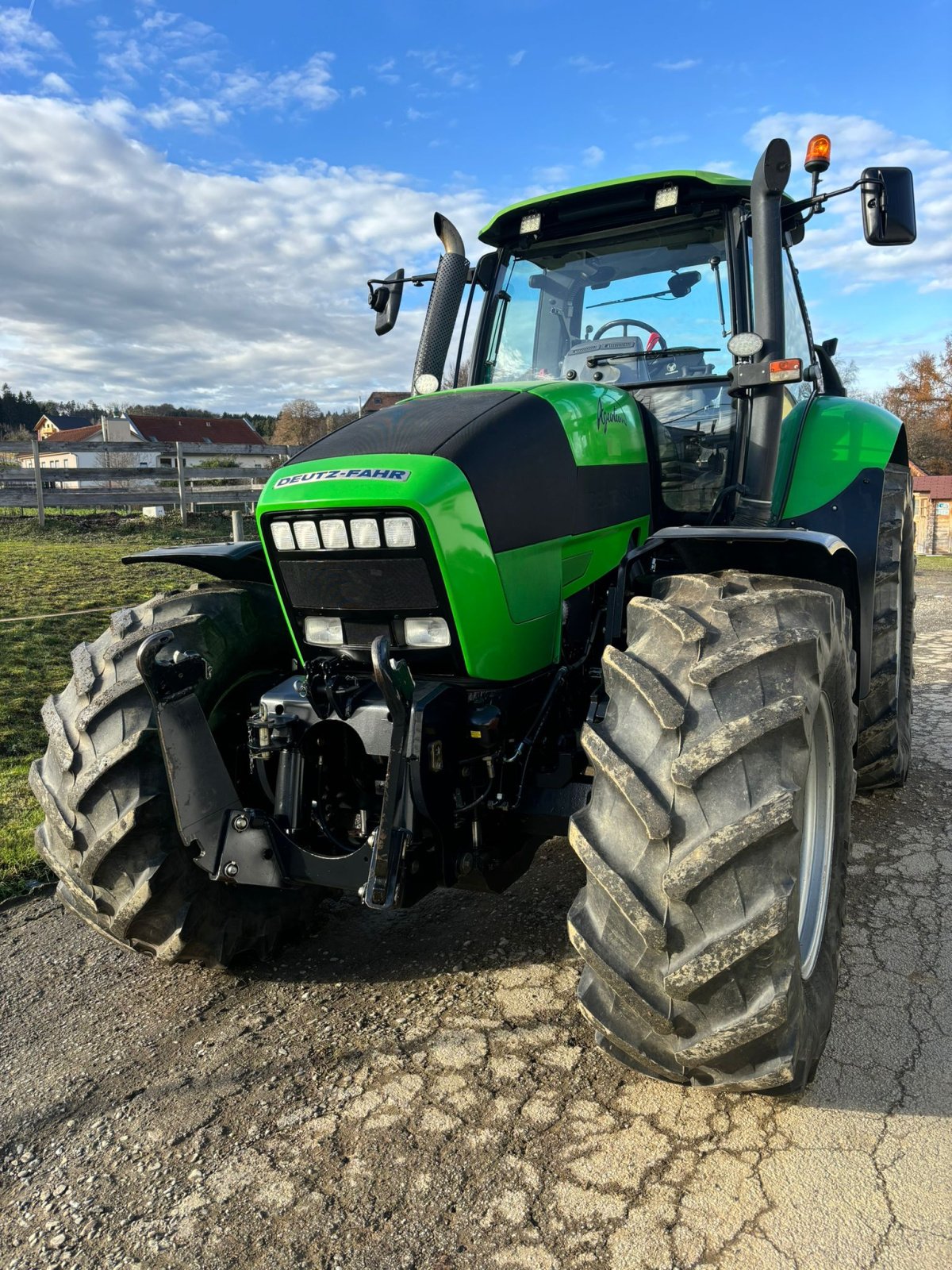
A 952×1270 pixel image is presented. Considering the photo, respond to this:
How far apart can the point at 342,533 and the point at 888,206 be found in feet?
7.68

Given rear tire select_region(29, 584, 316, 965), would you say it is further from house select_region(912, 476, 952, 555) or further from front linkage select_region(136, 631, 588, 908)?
house select_region(912, 476, 952, 555)

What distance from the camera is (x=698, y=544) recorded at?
270 cm

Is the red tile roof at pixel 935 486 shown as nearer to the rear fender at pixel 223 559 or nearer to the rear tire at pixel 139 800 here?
the rear fender at pixel 223 559

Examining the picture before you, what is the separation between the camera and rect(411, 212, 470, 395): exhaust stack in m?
3.82

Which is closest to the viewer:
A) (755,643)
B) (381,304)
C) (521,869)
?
(755,643)

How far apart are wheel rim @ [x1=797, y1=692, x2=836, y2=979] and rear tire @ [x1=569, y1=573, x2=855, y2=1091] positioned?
0.19m

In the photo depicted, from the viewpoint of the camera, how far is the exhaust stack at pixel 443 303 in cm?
382

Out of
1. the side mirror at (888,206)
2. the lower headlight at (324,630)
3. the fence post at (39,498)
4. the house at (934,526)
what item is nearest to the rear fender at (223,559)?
the lower headlight at (324,630)

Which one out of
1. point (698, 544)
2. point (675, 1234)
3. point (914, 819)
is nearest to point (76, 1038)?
point (675, 1234)

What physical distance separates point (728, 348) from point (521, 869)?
2.14m

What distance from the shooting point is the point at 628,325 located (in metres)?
3.89

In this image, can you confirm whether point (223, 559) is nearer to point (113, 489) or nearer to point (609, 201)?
point (609, 201)

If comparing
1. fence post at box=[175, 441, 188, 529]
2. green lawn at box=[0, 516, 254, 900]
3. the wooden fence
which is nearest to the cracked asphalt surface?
green lawn at box=[0, 516, 254, 900]

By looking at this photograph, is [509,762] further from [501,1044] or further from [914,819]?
[914,819]
